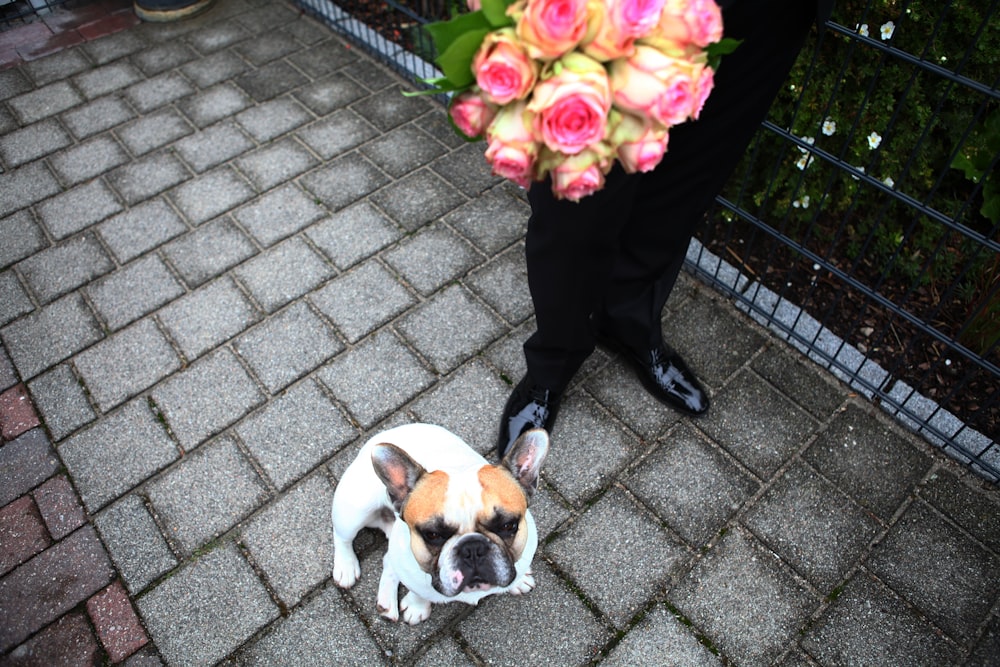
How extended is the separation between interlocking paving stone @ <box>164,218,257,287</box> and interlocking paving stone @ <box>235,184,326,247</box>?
0.09m

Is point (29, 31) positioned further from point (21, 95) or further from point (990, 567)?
point (990, 567)

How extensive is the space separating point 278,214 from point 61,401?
5.22 ft

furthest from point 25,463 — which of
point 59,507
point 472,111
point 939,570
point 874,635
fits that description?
point 939,570

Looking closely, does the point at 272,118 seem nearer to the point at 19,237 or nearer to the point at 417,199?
the point at 417,199

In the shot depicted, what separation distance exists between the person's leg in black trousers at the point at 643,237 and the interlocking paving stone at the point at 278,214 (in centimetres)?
188

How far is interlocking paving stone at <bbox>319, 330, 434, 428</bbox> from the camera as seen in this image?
3.30 metres

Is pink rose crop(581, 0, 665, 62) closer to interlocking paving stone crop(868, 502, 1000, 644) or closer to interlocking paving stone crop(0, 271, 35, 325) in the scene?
interlocking paving stone crop(868, 502, 1000, 644)

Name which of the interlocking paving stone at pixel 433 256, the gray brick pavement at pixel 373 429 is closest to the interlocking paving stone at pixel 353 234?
the gray brick pavement at pixel 373 429

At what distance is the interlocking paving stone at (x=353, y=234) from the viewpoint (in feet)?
13.0

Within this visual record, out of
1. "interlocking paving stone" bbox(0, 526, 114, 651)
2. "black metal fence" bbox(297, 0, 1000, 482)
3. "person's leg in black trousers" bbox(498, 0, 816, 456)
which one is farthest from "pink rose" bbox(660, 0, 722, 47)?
"interlocking paving stone" bbox(0, 526, 114, 651)

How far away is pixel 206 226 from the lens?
413cm

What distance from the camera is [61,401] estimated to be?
3.35 meters

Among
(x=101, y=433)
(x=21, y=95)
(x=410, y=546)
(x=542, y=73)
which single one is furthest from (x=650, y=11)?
(x=21, y=95)

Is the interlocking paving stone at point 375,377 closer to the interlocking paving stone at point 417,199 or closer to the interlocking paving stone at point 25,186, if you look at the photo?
the interlocking paving stone at point 417,199
